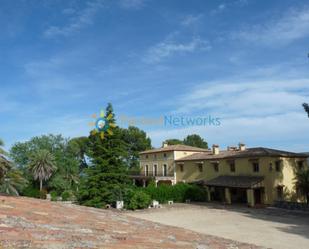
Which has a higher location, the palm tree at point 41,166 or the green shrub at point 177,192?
the palm tree at point 41,166

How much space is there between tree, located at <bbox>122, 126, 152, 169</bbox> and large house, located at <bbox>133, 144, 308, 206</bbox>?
888 inches

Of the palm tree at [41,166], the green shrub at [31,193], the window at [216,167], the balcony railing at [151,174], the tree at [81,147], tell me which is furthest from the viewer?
Result: the tree at [81,147]

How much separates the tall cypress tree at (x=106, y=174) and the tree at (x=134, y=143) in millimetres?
37969

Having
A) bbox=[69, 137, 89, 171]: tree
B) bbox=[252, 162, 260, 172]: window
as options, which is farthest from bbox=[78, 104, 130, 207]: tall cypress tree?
bbox=[69, 137, 89, 171]: tree

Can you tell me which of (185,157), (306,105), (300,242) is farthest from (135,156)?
(300,242)

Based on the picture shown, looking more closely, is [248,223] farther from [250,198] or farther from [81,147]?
[81,147]

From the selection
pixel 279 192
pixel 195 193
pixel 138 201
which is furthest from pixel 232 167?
pixel 138 201

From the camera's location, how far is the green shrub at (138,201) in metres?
32.5

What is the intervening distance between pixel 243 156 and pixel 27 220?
3576 cm

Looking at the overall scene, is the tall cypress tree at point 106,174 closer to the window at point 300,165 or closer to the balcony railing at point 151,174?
the balcony railing at point 151,174

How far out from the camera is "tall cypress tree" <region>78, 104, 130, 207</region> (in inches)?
1264

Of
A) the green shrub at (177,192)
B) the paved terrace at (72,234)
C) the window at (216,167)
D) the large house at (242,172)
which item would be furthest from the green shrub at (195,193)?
the paved terrace at (72,234)

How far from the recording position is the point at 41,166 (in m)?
52.4

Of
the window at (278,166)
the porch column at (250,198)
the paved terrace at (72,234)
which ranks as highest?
the window at (278,166)
